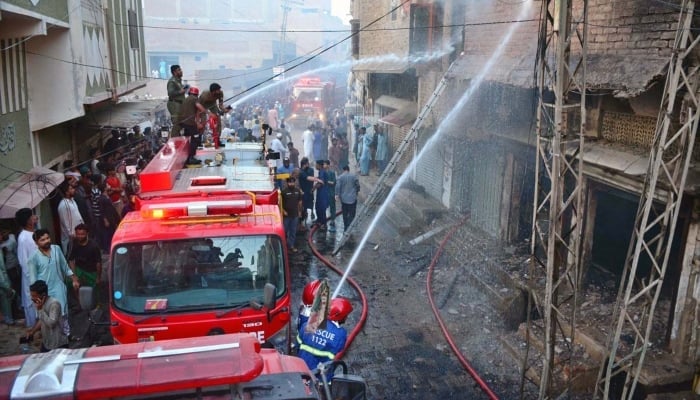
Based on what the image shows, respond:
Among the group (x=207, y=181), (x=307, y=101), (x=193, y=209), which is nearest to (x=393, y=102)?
(x=207, y=181)

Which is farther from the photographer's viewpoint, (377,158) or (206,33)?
(206,33)

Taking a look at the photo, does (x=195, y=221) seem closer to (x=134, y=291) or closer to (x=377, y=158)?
(x=134, y=291)

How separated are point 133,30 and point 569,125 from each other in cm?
1291

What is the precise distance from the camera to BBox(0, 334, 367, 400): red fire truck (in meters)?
2.70

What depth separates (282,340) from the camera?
5570 mm

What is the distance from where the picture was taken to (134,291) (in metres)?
5.21

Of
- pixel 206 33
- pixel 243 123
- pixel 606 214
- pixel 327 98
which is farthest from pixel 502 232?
pixel 206 33

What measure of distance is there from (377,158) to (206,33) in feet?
146

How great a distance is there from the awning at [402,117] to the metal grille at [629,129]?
Answer: 8.13 metres

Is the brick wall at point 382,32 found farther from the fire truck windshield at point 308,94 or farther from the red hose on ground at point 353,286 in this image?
the fire truck windshield at point 308,94

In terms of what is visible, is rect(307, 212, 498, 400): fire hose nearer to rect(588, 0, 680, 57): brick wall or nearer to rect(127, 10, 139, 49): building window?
rect(588, 0, 680, 57): brick wall

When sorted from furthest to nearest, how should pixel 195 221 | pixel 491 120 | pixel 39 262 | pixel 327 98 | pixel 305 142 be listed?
pixel 327 98
pixel 305 142
pixel 491 120
pixel 39 262
pixel 195 221

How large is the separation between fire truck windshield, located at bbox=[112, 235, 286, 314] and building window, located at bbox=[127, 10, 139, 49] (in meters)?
12.4

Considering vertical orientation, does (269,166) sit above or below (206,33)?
below
